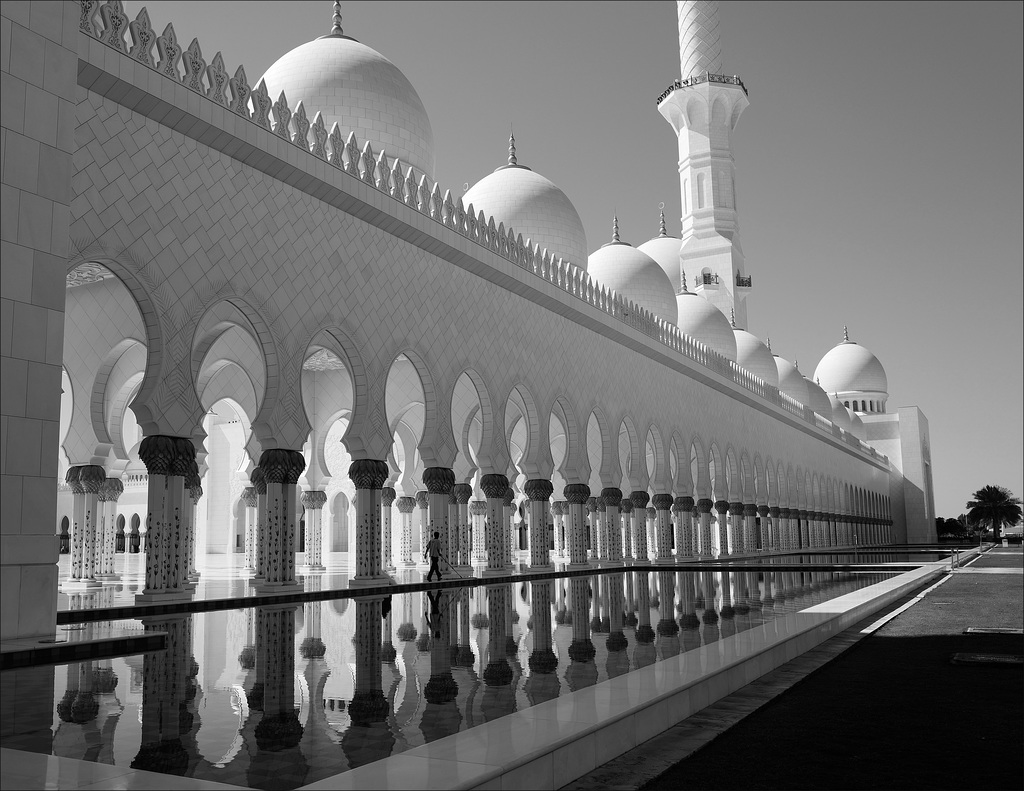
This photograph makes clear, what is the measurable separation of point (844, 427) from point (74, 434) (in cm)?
3216

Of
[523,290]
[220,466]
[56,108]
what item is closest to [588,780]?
[56,108]

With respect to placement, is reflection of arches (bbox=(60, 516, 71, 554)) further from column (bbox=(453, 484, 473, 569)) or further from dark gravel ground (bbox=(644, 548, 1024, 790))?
dark gravel ground (bbox=(644, 548, 1024, 790))

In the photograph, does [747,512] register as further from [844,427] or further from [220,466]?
[844,427]

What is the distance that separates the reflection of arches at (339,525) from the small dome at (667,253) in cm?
1125

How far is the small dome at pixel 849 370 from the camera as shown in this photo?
130 feet

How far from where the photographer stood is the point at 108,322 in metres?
10.7

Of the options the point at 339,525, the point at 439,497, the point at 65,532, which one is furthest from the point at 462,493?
the point at 65,532

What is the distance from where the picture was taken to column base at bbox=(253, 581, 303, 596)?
28.2 feet

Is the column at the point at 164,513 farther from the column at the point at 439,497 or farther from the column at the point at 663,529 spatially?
the column at the point at 663,529

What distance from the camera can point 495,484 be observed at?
12227 millimetres

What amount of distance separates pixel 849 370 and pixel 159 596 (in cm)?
3652

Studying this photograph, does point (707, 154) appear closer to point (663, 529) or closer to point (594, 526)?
point (594, 526)

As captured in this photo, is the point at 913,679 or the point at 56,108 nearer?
the point at 913,679

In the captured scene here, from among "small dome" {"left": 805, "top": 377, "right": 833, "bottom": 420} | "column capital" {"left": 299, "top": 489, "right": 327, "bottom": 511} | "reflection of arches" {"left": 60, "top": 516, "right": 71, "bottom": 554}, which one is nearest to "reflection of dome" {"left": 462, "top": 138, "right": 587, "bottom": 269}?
"column capital" {"left": 299, "top": 489, "right": 327, "bottom": 511}
